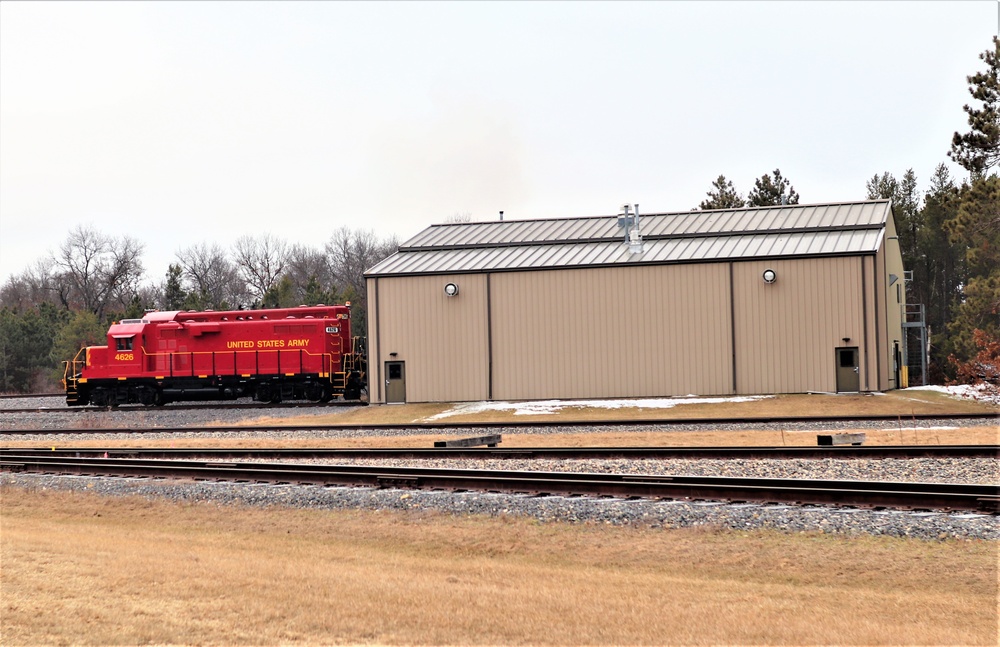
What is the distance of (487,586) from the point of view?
1029cm

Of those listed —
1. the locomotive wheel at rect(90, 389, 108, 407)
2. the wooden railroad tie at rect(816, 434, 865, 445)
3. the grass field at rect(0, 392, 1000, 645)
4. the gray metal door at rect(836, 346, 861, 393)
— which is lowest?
the grass field at rect(0, 392, 1000, 645)

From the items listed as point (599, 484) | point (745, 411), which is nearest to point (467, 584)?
point (599, 484)

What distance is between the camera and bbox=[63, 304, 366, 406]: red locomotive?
40219mm

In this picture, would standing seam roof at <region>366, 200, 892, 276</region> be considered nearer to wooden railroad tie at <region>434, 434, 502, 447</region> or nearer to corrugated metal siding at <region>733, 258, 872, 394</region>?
corrugated metal siding at <region>733, 258, 872, 394</region>

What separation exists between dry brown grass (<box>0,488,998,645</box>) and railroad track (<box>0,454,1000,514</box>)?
145 cm

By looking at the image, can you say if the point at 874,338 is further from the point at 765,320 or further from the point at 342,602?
the point at 342,602

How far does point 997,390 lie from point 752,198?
1736 inches

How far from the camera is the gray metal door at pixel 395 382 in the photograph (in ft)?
134

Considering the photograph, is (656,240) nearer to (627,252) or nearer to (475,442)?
(627,252)

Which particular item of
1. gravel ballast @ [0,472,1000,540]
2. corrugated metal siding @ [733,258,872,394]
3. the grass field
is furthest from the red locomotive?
the grass field

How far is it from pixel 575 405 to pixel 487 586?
84.5 ft

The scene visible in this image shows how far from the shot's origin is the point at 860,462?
17.7 meters

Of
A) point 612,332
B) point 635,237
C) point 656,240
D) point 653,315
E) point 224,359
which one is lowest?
point 224,359

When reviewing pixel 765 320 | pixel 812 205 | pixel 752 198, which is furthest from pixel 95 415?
pixel 752 198
